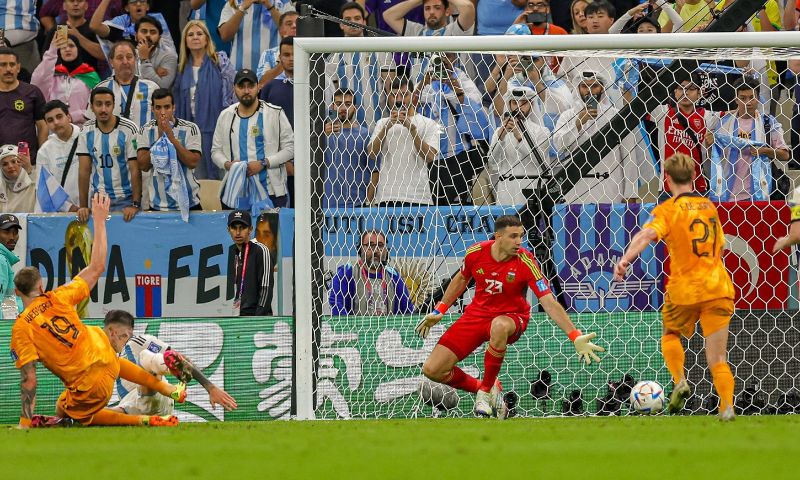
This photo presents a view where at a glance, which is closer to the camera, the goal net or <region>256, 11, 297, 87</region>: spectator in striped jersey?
the goal net

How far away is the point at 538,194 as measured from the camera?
37.0 feet

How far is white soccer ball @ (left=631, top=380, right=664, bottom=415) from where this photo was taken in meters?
9.62

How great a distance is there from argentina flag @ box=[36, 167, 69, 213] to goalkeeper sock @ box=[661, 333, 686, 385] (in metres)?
7.12

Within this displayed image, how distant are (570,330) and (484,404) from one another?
0.90 m

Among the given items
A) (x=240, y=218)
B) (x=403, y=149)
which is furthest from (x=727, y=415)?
(x=240, y=218)

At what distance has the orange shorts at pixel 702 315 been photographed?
8.67 m

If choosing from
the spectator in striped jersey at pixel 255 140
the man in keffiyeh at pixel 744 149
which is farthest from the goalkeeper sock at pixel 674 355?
the spectator in striped jersey at pixel 255 140

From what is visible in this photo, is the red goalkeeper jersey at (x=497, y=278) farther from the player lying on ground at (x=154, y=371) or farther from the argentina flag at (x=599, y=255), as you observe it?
the player lying on ground at (x=154, y=371)

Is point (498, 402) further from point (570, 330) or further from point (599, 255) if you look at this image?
point (599, 255)

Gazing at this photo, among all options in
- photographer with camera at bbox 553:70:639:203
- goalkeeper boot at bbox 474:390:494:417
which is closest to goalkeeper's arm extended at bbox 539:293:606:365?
goalkeeper boot at bbox 474:390:494:417

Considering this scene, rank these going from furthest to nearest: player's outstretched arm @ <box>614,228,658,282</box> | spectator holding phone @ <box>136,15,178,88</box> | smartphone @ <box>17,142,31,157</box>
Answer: spectator holding phone @ <box>136,15,178,88</box> < smartphone @ <box>17,142,31,157</box> < player's outstretched arm @ <box>614,228,658,282</box>

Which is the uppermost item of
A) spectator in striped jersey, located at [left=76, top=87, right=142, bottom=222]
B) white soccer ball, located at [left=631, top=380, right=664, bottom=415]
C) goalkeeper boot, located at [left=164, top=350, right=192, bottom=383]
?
spectator in striped jersey, located at [left=76, top=87, right=142, bottom=222]

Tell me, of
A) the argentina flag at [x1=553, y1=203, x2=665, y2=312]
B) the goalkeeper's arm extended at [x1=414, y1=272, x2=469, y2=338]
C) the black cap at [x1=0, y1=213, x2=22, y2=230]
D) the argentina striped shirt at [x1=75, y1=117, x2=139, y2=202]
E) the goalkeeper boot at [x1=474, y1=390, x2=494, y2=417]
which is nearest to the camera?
the goalkeeper boot at [x1=474, y1=390, x2=494, y2=417]

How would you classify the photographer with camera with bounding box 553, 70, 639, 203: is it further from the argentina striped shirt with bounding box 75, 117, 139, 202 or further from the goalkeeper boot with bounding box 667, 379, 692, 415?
the argentina striped shirt with bounding box 75, 117, 139, 202
